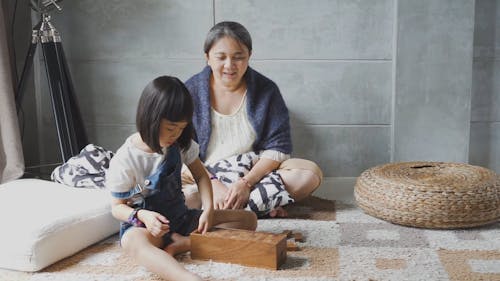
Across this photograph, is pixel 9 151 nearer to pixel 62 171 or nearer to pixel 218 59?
pixel 62 171

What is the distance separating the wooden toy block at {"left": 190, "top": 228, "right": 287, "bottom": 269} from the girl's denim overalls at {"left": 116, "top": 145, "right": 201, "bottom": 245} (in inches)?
4.1

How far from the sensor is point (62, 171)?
2.33m

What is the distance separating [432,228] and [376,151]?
781mm

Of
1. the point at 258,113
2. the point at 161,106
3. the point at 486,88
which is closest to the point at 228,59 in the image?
the point at 258,113

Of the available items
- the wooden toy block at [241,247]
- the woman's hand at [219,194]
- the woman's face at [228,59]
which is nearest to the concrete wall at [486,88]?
the woman's face at [228,59]

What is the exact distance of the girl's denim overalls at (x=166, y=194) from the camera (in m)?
1.82

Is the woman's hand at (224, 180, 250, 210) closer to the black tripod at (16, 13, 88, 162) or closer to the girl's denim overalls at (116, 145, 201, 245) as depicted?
the girl's denim overalls at (116, 145, 201, 245)

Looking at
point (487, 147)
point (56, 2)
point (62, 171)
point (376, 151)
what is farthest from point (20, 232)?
point (487, 147)

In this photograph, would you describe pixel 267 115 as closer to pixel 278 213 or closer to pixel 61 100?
pixel 278 213

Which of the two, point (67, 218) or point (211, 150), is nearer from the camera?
point (67, 218)

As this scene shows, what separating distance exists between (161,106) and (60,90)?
103 centimetres

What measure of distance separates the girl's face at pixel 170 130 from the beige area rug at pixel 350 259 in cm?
38

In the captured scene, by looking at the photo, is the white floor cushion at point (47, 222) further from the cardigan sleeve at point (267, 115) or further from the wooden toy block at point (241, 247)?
the cardigan sleeve at point (267, 115)

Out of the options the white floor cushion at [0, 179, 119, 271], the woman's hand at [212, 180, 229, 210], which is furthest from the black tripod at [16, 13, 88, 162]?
the woman's hand at [212, 180, 229, 210]
